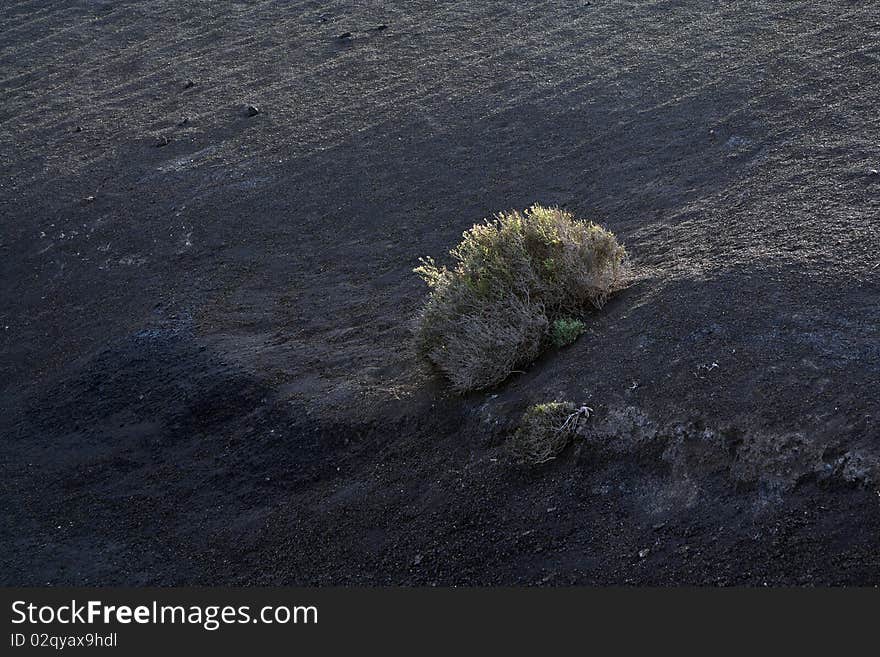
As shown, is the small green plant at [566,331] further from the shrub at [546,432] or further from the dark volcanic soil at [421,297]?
the shrub at [546,432]

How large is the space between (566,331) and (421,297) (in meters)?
2.71

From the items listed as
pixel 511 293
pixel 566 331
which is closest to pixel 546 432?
pixel 566 331

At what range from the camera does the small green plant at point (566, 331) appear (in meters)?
8.18

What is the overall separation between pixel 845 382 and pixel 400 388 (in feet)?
12.6

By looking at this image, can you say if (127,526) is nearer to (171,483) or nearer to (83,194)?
(171,483)

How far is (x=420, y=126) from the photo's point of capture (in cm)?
1498

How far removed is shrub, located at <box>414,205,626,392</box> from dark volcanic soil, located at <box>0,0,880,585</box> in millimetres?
235

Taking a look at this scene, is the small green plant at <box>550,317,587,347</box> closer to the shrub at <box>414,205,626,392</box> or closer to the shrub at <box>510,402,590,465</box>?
the shrub at <box>414,205,626,392</box>

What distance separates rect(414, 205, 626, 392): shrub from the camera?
→ 8234 millimetres

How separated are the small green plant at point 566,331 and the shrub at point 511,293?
0.02m

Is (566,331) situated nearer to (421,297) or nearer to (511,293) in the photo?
(511,293)

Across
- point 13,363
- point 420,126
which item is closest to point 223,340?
point 13,363

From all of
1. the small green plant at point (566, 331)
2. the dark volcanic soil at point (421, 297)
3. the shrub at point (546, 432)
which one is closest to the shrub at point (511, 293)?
the small green plant at point (566, 331)

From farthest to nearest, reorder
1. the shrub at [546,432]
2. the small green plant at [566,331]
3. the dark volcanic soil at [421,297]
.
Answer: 1. the small green plant at [566,331]
2. the shrub at [546,432]
3. the dark volcanic soil at [421,297]
